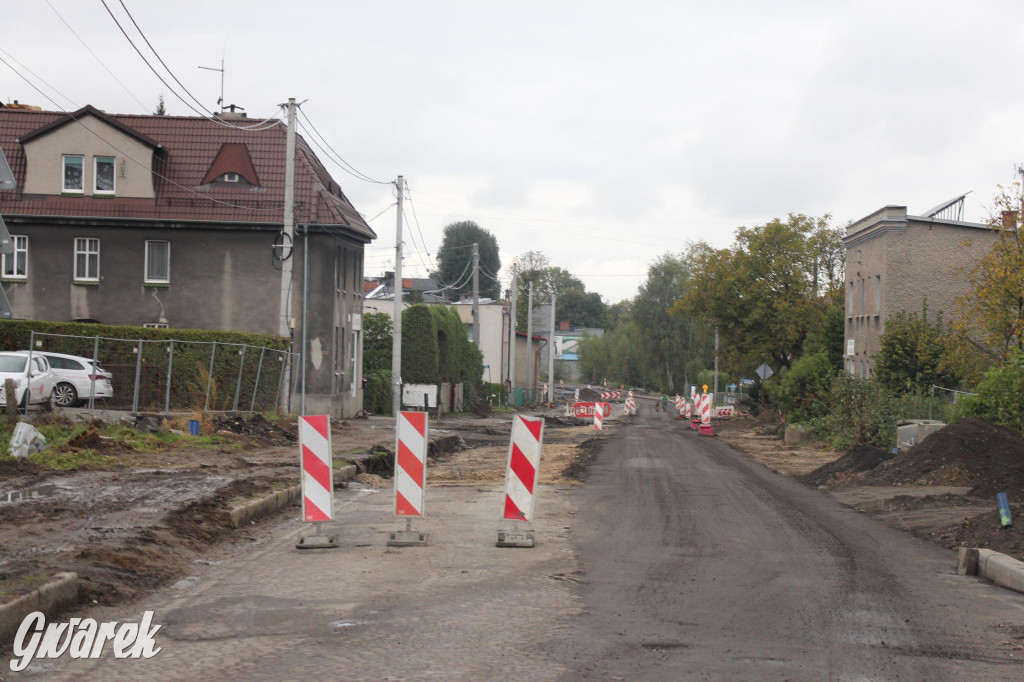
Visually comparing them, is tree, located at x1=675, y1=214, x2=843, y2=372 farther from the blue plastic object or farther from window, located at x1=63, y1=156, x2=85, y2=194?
the blue plastic object

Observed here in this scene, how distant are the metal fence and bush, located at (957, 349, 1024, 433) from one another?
1782cm

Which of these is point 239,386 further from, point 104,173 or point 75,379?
point 104,173

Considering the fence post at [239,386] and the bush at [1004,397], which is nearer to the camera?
the bush at [1004,397]

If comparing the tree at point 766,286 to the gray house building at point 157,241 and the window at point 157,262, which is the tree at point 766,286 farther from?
the window at point 157,262

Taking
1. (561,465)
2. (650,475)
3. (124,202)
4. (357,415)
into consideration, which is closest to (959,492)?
(650,475)

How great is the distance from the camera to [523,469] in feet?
35.2

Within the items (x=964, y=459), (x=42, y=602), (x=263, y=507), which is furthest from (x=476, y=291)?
(x=42, y=602)

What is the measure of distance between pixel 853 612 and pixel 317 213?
2961 cm

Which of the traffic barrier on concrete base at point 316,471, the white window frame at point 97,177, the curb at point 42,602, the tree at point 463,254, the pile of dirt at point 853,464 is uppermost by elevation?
the tree at point 463,254

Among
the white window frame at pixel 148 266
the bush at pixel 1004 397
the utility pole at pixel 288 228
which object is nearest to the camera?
the bush at pixel 1004 397

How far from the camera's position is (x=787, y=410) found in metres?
39.1

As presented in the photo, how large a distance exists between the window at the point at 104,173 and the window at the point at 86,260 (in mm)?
1880

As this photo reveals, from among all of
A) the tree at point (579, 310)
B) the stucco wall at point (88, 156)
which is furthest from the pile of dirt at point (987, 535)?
the tree at point (579, 310)

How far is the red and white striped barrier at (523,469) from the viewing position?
34.9 ft
